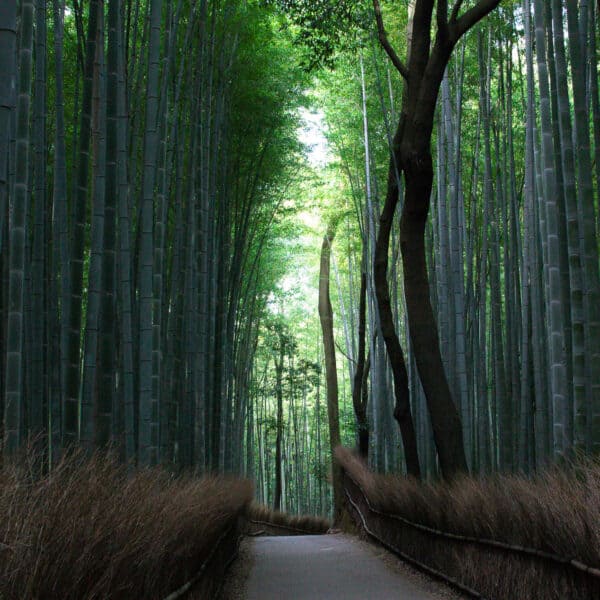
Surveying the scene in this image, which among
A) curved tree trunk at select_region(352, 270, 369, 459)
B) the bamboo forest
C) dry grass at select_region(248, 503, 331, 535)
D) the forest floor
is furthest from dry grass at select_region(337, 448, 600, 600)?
dry grass at select_region(248, 503, 331, 535)

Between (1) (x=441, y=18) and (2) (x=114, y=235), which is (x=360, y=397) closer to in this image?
(1) (x=441, y=18)

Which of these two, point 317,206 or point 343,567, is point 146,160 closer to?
point 343,567

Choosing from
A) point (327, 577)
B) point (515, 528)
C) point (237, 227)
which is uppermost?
point (237, 227)

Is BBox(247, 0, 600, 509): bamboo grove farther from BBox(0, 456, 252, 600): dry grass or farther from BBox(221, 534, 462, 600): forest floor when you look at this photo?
BBox(0, 456, 252, 600): dry grass

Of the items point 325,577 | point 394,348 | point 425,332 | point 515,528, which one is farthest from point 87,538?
point 394,348

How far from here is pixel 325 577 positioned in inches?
203

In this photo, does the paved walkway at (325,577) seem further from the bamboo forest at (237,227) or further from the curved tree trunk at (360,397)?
the curved tree trunk at (360,397)

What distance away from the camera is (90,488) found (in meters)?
2.04

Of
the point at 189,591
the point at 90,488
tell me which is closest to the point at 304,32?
the point at 189,591

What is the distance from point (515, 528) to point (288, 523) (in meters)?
11.8

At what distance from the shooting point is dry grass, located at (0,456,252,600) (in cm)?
149

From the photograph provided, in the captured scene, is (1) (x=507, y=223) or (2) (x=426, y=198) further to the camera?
(1) (x=507, y=223)

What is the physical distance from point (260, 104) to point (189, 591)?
7.10 metres

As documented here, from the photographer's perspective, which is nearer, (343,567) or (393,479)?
(343,567)
